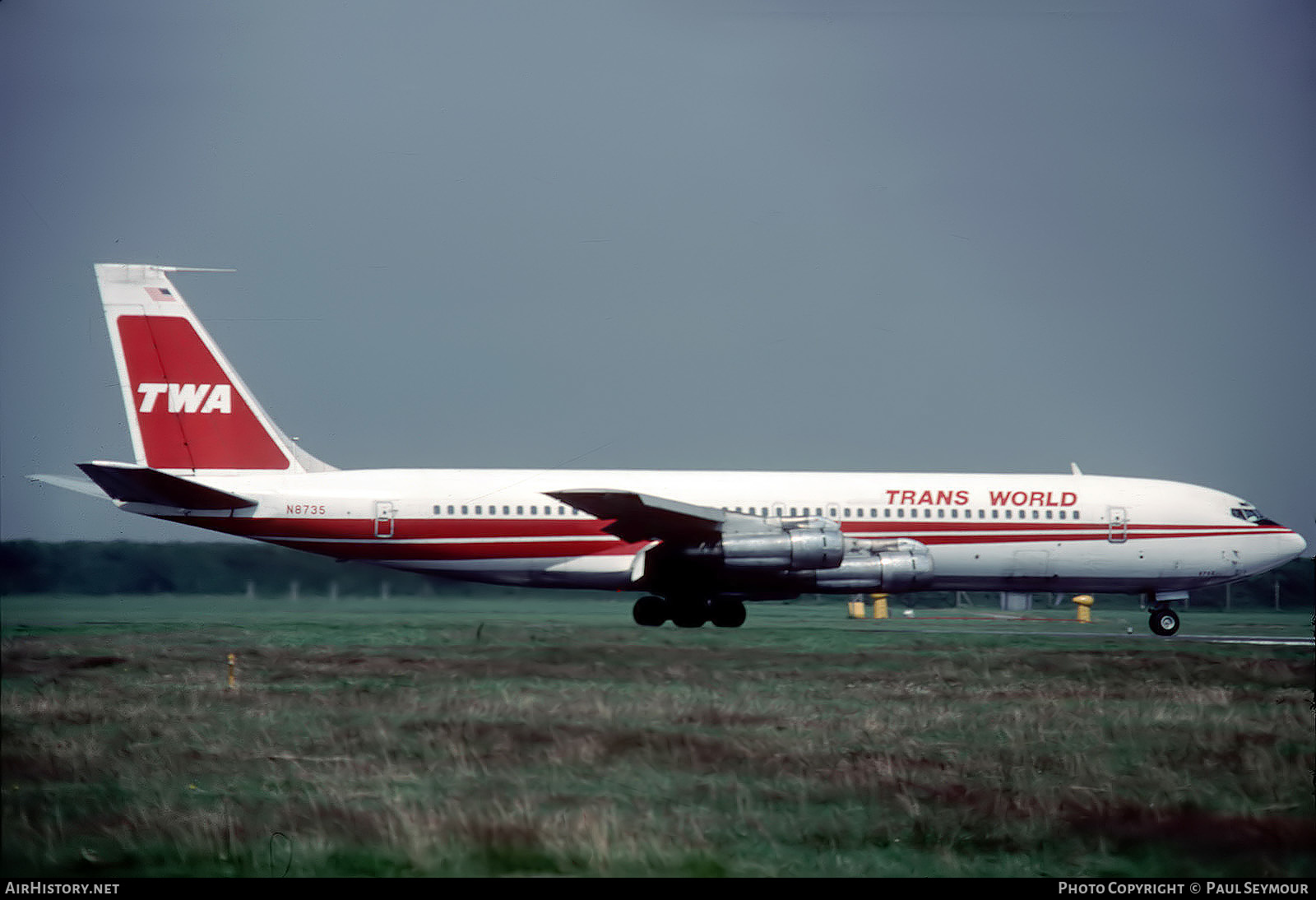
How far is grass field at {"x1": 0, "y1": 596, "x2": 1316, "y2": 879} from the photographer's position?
7473mm

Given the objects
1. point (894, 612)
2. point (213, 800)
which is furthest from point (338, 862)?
point (894, 612)

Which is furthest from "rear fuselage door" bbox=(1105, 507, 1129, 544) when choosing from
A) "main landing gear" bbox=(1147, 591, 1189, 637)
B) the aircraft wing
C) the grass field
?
the grass field

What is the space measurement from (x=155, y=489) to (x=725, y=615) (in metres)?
11.3

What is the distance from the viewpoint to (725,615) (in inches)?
1042

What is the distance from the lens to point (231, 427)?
26547mm

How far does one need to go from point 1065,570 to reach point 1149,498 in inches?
107

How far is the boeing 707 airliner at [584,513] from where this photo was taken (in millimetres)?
25281

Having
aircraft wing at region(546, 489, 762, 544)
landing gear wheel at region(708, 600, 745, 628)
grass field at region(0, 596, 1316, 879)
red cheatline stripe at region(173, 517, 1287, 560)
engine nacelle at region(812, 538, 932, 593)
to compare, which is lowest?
grass field at region(0, 596, 1316, 879)

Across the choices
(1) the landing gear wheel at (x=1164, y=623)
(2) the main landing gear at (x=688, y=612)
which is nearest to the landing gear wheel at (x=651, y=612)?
(2) the main landing gear at (x=688, y=612)

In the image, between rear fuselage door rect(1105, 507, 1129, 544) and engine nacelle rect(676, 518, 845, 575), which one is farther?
rear fuselage door rect(1105, 507, 1129, 544)

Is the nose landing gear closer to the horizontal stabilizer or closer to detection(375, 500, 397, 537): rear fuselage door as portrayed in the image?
detection(375, 500, 397, 537): rear fuselage door

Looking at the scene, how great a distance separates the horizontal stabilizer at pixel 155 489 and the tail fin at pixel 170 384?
5.05 feet

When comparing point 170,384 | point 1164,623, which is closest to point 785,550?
point 1164,623

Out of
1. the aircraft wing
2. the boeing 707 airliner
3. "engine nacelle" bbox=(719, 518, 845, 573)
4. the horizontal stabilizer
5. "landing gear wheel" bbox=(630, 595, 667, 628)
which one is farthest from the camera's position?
"landing gear wheel" bbox=(630, 595, 667, 628)
